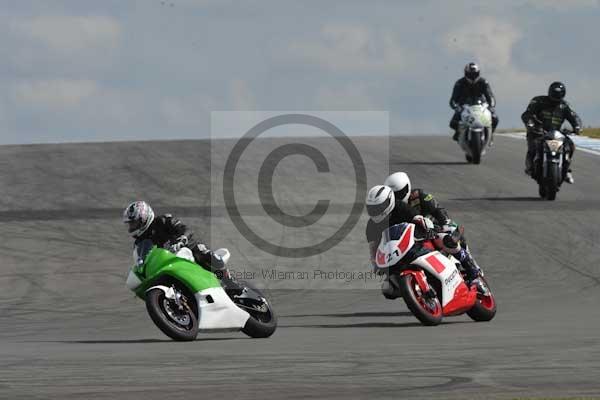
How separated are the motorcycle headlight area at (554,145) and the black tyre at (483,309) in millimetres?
11116

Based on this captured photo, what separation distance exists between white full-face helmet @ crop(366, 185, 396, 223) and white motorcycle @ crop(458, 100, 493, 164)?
51.2 feet

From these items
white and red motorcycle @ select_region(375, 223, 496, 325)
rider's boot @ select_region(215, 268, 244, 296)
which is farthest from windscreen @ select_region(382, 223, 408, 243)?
rider's boot @ select_region(215, 268, 244, 296)

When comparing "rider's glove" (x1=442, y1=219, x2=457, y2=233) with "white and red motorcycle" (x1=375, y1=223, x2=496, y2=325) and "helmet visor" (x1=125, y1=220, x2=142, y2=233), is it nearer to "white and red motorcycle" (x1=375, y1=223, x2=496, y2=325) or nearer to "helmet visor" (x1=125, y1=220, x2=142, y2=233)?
"white and red motorcycle" (x1=375, y1=223, x2=496, y2=325)

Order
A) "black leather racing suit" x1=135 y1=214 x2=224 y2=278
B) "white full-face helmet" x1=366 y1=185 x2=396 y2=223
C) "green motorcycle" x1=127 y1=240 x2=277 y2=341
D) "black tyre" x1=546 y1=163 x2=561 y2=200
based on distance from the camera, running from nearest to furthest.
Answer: "green motorcycle" x1=127 y1=240 x2=277 y2=341 < "black leather racing suit" x1=135 y1=214 x2=224 y2=278 < "white full-face helmet" x1=366 y1=185 x2=396 y2=223 < "black tyre" x1=546 y1=163 x2=561 y2=200

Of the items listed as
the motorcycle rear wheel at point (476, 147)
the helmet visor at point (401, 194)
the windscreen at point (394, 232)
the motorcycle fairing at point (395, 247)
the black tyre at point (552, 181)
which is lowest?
the motorcycle rear wheel at point (476, 147)

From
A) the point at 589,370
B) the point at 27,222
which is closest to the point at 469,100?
the point at 27,222

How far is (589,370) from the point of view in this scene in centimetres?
824

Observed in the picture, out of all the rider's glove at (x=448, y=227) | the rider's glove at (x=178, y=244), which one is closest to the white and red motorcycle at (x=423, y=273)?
the rider's glove at (x=448, y=227)

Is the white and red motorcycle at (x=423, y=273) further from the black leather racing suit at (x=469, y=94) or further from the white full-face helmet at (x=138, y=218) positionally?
the black leather racing suit at (x=469, y=94)

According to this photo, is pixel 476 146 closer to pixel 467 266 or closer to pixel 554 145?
pixel 554 145

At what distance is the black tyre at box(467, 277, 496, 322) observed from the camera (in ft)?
43.7

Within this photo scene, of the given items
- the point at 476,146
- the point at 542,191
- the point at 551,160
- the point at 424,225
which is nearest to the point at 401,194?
the point at 424,225

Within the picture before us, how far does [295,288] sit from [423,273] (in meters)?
5.78

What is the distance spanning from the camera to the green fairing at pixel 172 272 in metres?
11.6
